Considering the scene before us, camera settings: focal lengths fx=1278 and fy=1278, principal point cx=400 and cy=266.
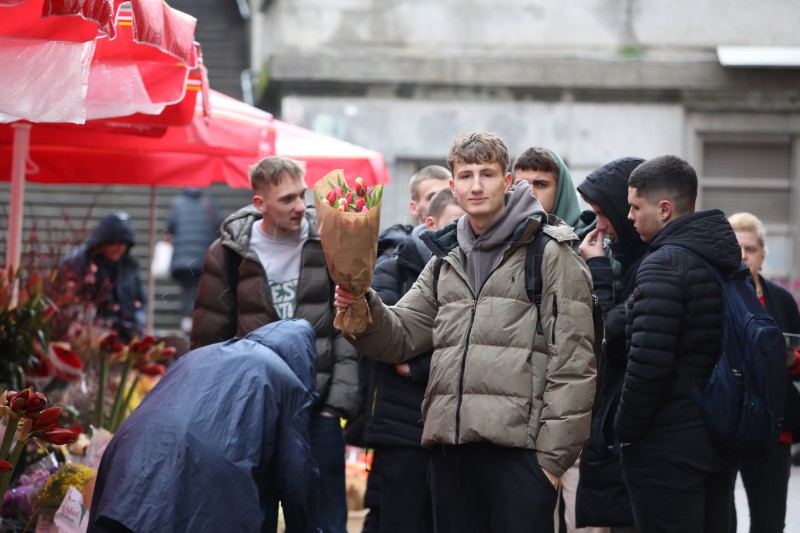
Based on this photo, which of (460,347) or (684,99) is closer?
(460,347)

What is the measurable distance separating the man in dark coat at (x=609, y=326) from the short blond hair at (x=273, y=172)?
1540 mm

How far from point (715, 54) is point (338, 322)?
10.6m

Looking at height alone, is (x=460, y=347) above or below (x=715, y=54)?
below

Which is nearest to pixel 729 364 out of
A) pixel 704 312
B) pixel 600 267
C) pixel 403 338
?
pixel 704 312

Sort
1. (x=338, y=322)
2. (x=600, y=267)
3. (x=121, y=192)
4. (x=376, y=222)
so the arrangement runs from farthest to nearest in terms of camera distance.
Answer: (x=121, y=192)
(x=600, y=267)
(x=338, y=322)
(x=376, y=222)

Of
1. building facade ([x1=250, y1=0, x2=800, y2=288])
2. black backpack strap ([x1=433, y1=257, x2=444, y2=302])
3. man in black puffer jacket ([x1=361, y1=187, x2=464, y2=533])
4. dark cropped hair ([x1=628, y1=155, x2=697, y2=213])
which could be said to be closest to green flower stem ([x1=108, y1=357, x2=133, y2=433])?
man in black puffer jacket ([x1=361, y1=187, x2=464, y2=533])

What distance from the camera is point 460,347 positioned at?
4719mm

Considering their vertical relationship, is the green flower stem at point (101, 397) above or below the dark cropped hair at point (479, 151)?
below

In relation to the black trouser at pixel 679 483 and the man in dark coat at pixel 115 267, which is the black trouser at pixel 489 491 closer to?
the black trouser at pixel 679 483

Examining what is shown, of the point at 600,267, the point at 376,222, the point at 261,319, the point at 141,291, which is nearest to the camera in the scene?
the point at 376,222

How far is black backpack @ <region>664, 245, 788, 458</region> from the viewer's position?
4.90 m

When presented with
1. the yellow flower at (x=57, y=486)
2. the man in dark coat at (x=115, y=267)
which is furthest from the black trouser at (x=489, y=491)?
the man in dark coat at (x=115, y=267)

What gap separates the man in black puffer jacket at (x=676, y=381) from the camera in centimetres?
496

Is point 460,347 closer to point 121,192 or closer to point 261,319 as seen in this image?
point 261,319
